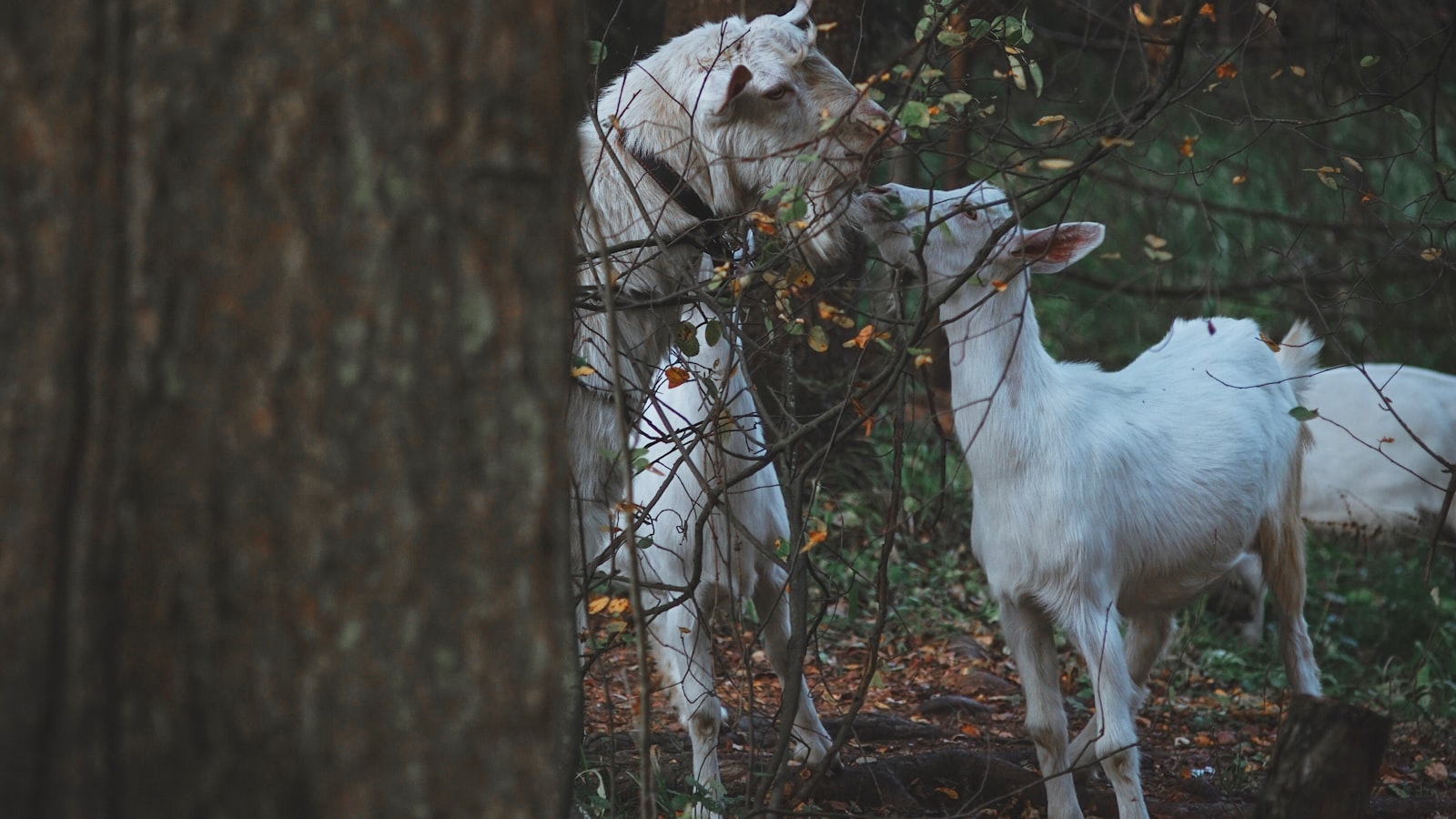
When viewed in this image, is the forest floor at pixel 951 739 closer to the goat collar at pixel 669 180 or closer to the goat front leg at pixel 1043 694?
the goat front leg at pixel 1043 694

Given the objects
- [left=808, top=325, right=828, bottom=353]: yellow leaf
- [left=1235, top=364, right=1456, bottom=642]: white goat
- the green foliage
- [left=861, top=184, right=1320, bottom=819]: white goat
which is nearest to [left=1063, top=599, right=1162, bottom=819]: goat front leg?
[left=861, top=184, right=1320, bottom=819]: white goat

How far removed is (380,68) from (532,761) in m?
0.80

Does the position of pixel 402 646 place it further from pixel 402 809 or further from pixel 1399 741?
pixel 1399 741

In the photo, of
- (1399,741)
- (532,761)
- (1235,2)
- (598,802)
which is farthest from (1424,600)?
(532,761)

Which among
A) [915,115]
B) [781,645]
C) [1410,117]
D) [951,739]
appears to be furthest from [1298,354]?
[915,115]

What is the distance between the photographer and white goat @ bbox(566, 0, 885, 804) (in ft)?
12.0

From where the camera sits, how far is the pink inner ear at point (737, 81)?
354 cm

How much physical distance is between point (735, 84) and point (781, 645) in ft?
6.48

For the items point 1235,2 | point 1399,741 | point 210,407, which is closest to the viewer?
point 210,407

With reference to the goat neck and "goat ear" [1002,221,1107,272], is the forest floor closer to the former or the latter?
the goat neck

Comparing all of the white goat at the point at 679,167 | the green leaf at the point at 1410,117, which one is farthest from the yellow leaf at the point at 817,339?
the green leaf at the point at 1410,117

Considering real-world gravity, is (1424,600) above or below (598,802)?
above

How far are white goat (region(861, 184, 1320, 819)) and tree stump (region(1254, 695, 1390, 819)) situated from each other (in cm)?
Answer: 113

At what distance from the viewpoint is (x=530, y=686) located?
58.8 inches
